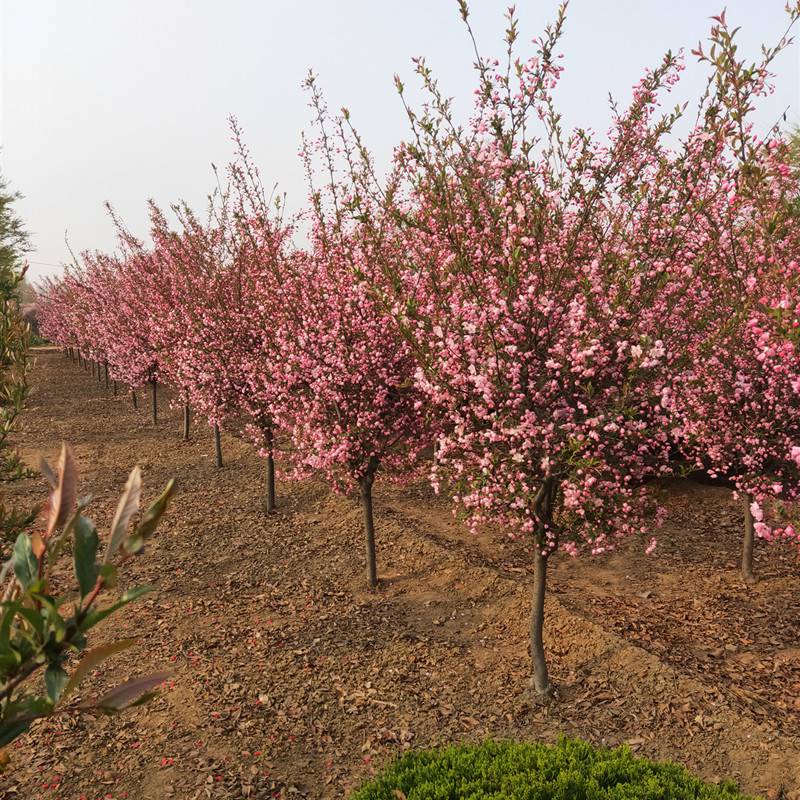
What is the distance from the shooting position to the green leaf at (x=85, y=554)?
1274 mm

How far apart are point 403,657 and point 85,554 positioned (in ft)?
22.1

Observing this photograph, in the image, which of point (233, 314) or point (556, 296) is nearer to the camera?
point (556, 296)

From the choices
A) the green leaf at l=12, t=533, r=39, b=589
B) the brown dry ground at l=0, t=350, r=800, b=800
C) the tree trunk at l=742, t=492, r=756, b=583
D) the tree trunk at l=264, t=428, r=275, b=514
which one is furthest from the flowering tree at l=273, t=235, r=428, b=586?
the green leaf at l=12, t=533, r=39, b=589

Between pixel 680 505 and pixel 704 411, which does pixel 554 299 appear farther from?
pixel 680 505

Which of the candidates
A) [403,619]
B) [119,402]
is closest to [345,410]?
[403,619]

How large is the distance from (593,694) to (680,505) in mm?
7078

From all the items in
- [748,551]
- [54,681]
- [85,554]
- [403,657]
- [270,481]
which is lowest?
A: [403,657]

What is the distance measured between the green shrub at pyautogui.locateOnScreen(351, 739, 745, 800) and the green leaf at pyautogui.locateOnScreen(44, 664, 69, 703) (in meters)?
2.84

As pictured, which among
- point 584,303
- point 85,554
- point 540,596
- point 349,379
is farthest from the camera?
point 349,379

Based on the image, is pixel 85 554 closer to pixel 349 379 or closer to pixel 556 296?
pixel 556 296

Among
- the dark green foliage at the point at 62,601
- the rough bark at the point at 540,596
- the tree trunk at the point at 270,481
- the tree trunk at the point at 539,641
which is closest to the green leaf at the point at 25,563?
the dark green foliage at the point at 62,601

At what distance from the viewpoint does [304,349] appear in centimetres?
861

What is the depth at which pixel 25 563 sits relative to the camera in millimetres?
1401

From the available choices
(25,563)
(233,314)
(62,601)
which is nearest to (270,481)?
(233,314)
